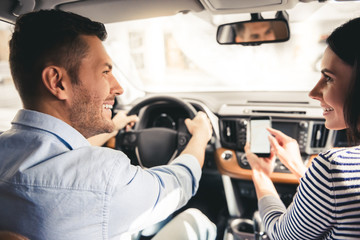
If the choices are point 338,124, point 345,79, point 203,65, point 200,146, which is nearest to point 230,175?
point 200,146

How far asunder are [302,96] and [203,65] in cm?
520

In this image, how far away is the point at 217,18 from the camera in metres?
4.57

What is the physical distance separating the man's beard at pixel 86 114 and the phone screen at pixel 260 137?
45.2 inches

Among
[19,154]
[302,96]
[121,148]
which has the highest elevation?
[19,154]

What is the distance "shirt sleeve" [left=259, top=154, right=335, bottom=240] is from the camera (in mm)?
879

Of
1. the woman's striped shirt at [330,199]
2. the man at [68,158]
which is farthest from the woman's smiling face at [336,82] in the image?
the man at [68,158]

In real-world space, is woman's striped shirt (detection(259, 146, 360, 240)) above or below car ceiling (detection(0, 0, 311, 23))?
below

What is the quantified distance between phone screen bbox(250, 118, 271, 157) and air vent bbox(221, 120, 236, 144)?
0.79ft

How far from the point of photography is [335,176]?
848 mm

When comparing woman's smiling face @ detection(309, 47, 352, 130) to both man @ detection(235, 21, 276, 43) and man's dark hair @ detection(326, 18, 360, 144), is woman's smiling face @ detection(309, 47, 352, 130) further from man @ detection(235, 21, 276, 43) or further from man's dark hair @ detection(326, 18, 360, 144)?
man @ detection(235, 21, 276, 43)

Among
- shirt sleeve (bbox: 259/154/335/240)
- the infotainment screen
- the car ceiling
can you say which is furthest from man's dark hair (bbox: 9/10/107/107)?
the infotainment screen

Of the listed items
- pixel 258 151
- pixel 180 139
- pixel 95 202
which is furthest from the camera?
pixel 180 139

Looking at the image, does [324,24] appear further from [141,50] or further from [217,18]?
[141,50]

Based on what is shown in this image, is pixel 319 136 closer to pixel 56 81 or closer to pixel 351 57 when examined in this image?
pixel 351 57
